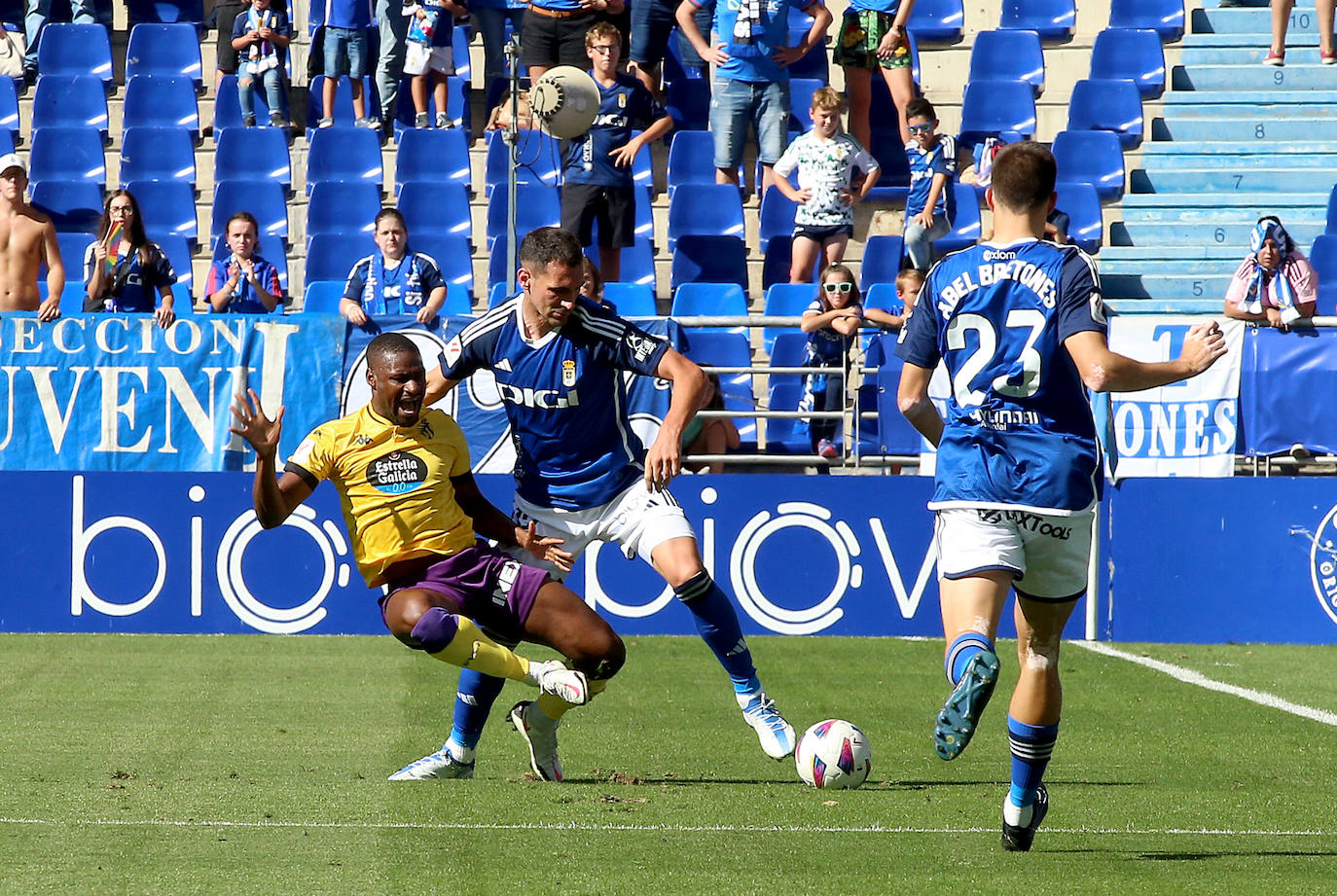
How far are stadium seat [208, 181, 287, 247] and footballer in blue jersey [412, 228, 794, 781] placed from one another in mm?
9125

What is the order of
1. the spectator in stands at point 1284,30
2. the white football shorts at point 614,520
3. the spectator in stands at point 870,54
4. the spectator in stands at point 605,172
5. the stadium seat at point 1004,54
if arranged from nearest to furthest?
the white football shorts at point 614,520 → the spectator in stands at point 605,172 → the spectator in stands at point 870,54 → the spectator in stands at point 1284,30 → the stadium seat at point 1004,54

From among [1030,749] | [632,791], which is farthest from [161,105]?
[1030,749]

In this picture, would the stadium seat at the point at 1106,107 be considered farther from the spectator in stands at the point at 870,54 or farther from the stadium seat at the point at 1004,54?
the spectator in stands at the point at 870,54

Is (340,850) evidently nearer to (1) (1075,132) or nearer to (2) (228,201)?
(2) (228,201)

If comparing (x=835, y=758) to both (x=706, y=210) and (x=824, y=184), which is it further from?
(x=706, y=210)

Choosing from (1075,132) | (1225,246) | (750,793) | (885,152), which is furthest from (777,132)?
(750,793)

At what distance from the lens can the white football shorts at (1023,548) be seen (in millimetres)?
5232

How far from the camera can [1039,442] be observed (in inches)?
208

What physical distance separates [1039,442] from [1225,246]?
12.1m

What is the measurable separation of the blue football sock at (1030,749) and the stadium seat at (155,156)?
13.0 meters

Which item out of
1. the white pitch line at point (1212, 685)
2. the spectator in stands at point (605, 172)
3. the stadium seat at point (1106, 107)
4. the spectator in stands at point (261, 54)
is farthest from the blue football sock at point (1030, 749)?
the spectator in stands at point (261, 54)

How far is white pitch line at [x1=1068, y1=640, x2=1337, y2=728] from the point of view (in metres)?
9.12

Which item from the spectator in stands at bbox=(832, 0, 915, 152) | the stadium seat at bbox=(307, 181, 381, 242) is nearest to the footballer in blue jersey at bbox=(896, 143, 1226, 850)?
the spectator in stands at bbox=(832, 0, 915, 152)

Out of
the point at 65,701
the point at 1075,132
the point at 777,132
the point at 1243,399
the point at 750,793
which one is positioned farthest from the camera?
the point at 1075,132
